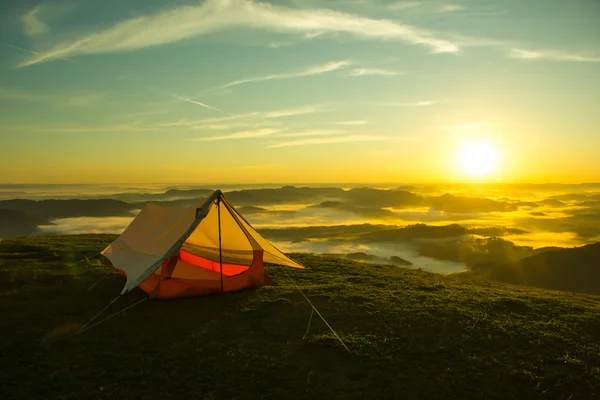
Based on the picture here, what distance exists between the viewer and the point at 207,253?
606 inches

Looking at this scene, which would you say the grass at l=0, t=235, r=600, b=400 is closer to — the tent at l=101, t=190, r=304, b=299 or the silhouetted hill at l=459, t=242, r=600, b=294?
the tent at l=101, t=190, r=304, b=299

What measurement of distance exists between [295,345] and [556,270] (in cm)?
8639

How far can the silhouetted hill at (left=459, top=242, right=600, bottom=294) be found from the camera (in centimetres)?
7356

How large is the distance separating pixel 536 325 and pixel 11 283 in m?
17.9

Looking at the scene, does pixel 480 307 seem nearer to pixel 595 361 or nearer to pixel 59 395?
pixel 595 361

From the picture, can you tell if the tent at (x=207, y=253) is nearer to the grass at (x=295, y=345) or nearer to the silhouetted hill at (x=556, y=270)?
the grass at (x=295, y=345)

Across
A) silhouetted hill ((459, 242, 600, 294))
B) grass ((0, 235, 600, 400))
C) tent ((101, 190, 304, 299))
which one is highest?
tent ((101, 190, 304, 299))

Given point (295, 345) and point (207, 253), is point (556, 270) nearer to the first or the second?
point (207, 253)

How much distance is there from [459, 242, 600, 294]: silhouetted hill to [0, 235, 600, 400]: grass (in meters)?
66.8

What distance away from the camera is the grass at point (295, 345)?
8164mm

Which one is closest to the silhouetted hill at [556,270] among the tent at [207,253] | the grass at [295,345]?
the grass at [295,345]

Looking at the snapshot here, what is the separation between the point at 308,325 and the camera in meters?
11.3

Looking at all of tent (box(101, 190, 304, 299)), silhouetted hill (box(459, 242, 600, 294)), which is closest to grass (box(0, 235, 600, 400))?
tent (box(101, 190, 304, 299))

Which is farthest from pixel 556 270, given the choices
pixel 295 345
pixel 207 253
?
pixel 295 345
